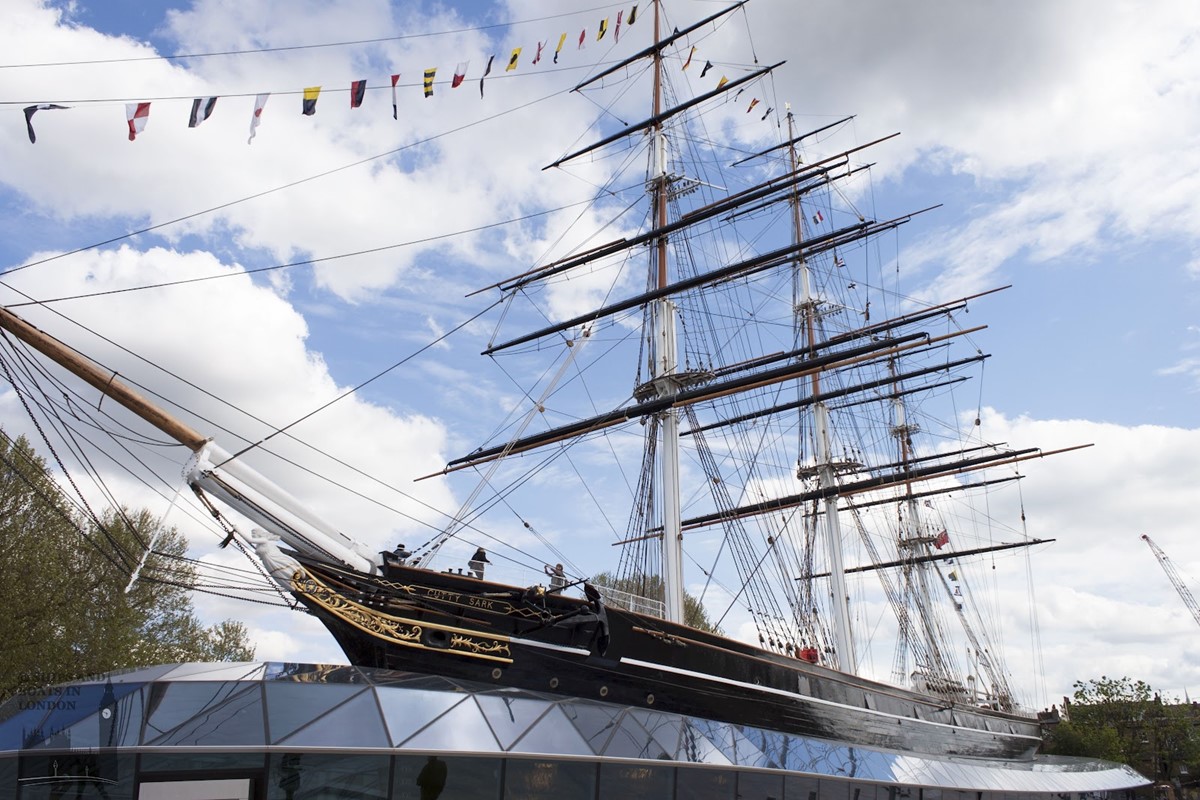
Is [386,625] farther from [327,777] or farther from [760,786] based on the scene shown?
[760,786]

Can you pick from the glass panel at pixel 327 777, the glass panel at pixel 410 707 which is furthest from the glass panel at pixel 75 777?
the glass panel at pixel 410 707

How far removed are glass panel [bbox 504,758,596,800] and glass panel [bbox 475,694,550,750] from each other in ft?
1.07

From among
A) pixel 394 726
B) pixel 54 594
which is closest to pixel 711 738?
pixel 394 726

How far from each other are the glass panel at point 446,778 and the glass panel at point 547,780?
189mm

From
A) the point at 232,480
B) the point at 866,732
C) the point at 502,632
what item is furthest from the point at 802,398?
the point at 232,480

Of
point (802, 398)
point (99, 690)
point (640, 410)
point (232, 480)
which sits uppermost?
point (802, 398)

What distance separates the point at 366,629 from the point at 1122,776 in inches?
838

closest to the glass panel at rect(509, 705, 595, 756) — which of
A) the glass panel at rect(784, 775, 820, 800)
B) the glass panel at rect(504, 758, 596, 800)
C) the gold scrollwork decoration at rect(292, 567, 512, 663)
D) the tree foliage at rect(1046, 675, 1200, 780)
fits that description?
the glass panel at rect(504, 758, 596, 800)

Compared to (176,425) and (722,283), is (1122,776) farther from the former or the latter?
(176,425)

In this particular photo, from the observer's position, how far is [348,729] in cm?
917

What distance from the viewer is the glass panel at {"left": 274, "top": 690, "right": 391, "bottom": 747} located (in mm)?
8836

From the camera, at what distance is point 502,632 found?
13.0 meters

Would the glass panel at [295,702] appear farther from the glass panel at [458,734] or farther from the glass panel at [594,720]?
the glass panel at [594,720]

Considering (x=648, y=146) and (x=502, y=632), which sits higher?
(x=648, y=146)
